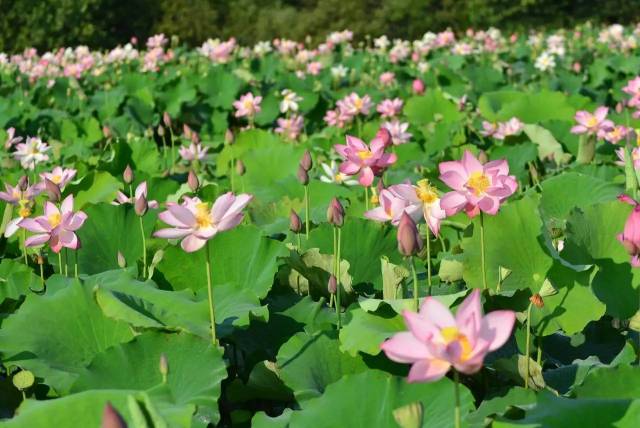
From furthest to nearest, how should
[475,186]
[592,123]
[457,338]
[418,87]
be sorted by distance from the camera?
[418,87] → [592,123] → [475,186] → [457,338]

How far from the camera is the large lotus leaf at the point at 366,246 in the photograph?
1.86m

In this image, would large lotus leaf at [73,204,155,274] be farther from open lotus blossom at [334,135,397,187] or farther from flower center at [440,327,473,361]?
flower center at [440,327,473,361]

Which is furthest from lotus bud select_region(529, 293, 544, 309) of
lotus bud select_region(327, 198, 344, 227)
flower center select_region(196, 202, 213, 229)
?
flower center select_region(196, 202, 213, 229)

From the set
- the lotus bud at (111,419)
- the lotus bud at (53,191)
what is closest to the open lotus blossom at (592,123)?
the lotus bud at (53,191)

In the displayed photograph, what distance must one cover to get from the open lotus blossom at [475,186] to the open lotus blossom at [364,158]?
354 mm

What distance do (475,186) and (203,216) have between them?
0.44 m

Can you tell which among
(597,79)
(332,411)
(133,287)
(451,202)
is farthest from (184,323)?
(597,79)

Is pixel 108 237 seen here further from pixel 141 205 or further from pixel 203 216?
pixel 203 216

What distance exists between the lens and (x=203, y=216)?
1343 millimetres

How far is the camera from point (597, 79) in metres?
5.11

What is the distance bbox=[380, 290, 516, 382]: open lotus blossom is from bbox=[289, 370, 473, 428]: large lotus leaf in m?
0.25

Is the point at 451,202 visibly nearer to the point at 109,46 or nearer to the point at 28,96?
→ the point at 28,96

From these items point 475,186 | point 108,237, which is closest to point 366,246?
point 475,186

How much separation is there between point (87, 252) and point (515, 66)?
4.71m
